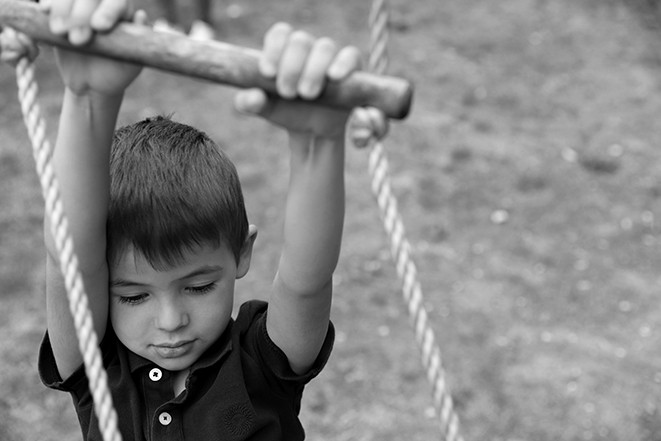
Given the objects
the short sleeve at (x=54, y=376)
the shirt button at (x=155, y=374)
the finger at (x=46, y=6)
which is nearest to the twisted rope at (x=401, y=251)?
the finger at (x=46, y=6)

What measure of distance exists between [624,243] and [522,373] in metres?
0.91

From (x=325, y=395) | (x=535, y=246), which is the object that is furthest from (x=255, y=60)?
(x=535, y=246)

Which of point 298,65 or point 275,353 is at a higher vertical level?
point 298,65

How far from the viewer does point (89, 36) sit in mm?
1084

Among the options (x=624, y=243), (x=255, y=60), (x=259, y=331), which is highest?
(x=255, y=60)

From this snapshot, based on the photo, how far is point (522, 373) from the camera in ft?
10.6

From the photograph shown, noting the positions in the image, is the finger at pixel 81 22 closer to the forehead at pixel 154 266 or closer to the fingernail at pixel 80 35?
the fingernail at pixel 80 35

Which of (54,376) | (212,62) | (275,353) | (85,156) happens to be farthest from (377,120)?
(54,376)

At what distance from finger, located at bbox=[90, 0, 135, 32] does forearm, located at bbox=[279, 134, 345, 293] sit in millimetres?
225

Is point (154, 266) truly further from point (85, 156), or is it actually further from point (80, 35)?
point (80, 35)

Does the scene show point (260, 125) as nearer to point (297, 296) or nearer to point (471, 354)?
point (471, 354)

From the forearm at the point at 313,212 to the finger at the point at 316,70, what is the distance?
0.12 metres

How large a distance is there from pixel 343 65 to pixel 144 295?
53cm

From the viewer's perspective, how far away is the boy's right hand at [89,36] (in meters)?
1.08
